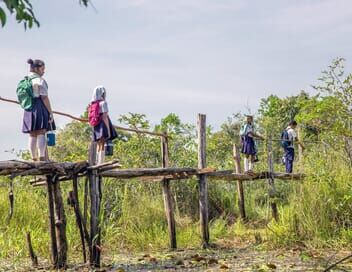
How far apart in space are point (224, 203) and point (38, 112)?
7861 millimetres

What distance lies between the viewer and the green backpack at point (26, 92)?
7703mm

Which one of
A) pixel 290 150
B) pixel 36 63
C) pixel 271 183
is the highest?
pixel 36 63

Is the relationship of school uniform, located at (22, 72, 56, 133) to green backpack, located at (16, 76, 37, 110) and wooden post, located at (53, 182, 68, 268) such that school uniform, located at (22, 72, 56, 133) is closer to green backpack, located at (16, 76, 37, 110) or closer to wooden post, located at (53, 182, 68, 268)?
green backpack, located at (16, 76, 37, 110)

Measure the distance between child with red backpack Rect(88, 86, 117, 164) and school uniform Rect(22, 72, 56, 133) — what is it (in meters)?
1.19

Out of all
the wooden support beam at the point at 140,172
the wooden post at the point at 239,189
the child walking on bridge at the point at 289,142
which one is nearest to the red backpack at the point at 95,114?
the wooden support beam at the point at 140,172

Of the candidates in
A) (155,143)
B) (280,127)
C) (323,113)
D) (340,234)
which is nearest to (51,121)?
(323,113)

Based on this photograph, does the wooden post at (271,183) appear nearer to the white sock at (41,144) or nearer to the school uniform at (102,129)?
the school uniform at (102,129)

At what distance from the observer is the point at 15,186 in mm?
12211

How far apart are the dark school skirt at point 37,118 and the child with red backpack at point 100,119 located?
3.81ft

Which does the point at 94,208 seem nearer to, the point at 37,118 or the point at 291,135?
the point at 37,118

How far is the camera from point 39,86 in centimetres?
770

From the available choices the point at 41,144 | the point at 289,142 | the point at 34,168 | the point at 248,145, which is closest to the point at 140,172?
the point at 41,144

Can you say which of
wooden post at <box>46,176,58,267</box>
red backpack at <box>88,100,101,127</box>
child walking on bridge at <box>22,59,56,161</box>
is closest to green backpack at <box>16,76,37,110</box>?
child walking on bridge at <box>22,59,56,161</box>

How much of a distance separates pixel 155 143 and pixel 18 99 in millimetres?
7745
